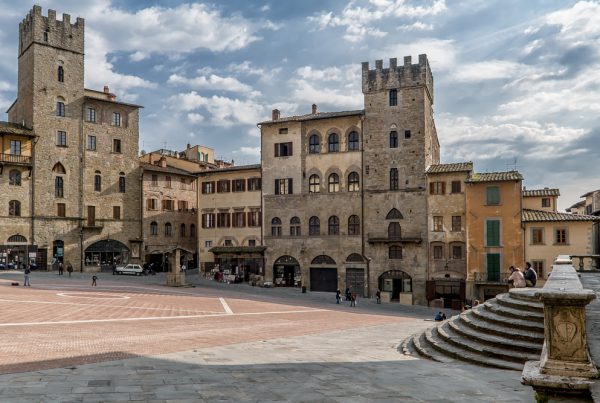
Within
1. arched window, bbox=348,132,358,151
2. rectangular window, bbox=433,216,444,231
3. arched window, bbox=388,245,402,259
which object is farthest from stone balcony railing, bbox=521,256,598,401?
arched window, bbox=348,132,358,151

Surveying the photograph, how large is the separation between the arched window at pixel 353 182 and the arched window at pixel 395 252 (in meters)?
5.96

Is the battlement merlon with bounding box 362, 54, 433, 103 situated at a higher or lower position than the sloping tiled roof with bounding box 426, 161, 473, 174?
higher

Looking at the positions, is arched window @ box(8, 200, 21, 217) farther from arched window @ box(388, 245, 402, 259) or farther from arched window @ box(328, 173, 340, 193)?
arched window @ box(388, 245, 402, 259)

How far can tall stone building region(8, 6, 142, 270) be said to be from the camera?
166ft

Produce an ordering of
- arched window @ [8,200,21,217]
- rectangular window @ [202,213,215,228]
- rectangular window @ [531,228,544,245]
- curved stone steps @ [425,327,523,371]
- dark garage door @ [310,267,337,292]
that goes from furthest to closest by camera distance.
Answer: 1. rectangular window @ [202,213,215,228]
2. arched window @ [8,200,21,217]
3. dark garage door @ [310,267,337,292]
4. rectangular window @ [531,228,544,245]
5. curved stone steps @ [425,327,523,371]

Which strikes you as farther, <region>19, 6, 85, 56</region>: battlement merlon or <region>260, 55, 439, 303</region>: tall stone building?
<region>19, 6, 85, 56</region>: battlement merlon

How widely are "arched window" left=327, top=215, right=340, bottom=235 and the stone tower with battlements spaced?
8.53 feet

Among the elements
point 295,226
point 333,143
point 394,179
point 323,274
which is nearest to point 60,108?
point 295,226

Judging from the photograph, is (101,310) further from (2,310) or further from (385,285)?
(385,285)

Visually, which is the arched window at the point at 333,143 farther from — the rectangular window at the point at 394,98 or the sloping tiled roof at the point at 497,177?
the sloping tiled roof at the point at 497,177

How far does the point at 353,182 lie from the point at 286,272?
34.1 ft

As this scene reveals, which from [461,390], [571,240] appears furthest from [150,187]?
[461,390]

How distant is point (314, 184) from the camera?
47812 mm

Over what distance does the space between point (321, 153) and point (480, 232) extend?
15258 millimetres
